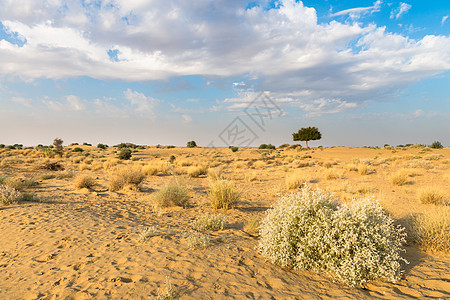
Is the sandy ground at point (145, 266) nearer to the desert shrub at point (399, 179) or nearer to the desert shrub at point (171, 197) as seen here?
the desert shrub at point (171, 197)

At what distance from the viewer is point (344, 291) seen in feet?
13.3

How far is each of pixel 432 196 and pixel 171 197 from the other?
32.4 ft

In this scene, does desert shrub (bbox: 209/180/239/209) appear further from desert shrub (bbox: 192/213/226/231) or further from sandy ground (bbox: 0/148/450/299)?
desert shrub (bbox: 192/213/226/231)

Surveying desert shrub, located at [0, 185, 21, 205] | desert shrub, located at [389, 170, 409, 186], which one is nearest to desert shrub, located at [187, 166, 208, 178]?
desert shrub, located at [0, 185, 21, 205]

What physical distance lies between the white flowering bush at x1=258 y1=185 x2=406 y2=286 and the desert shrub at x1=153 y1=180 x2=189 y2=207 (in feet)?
16.8

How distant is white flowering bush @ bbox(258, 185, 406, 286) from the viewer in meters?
4.31

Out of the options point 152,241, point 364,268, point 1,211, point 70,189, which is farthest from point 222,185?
point 70,189

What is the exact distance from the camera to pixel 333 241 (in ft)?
14.7

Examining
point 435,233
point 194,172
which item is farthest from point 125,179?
point 435,233

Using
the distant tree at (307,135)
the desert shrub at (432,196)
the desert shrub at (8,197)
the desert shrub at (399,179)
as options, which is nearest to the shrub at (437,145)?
the distant tree at (307,135)

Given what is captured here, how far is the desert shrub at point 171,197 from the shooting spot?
947 cm

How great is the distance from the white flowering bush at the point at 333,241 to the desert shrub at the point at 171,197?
5131 millimetres

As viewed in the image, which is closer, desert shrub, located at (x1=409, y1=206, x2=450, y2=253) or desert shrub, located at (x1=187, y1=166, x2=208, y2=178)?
desert shrub, located at (x1=409, y1=206, x2=450, y2=253)

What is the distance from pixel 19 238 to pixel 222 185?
19.4 ft
